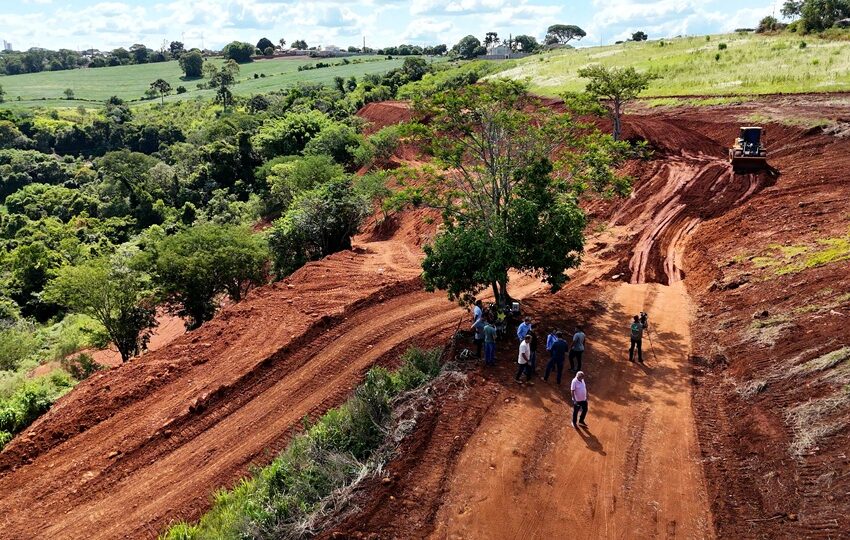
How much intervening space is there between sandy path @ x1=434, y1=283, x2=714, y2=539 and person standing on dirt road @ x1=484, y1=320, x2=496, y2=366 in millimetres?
1276

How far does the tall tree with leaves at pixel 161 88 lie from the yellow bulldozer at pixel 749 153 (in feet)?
432

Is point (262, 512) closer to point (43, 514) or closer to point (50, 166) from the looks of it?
point (43, 514)

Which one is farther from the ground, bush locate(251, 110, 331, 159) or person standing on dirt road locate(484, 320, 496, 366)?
bush locate(251, 110, 331, 159)

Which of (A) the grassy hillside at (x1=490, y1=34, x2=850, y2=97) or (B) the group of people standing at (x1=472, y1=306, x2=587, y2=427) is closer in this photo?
(B) the group of people standing at (x1=472, y1=306, x2=587, y2=427)

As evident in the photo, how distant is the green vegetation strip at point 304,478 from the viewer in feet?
32.9

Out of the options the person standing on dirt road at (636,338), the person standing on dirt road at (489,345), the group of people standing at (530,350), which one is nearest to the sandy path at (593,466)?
the person standing on dirt road at (636,338)

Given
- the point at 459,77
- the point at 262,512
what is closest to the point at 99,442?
the point at 262,512

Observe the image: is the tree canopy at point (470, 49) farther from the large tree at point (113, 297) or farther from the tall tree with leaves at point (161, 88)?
the large tree at point (113, 297)

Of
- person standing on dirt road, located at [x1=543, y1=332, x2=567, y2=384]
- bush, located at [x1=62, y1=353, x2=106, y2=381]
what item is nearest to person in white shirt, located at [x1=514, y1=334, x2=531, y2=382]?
person standing on dirt road, located at [x1=543, y1=332, x2=567, y2=384]

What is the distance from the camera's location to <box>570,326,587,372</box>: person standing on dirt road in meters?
14.3

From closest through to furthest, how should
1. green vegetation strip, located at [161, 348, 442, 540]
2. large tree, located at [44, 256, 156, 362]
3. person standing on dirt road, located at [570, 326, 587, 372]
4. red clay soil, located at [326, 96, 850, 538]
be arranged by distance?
1. red clay soil, located at [326, 96, 850, 538]
2. green vegetation strip, located at [161, 348, 442, 540]
3. person standing on dirt road, located at [570, 326, 587, 372]
4. large tree, located at [44, 256, 156, 362]

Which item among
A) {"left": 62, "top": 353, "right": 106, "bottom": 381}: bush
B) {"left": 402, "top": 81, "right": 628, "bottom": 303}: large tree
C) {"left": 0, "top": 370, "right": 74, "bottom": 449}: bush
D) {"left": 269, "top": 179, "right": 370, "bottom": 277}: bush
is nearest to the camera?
{"left": 402, "top": 81, "right": 628, "bottom": 303}: large tree

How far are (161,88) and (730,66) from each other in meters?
128

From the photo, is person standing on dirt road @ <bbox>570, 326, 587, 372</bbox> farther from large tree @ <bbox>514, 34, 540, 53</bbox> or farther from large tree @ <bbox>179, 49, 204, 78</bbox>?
large tree @ <bbox>179, 49, 204, 78</bbox>
